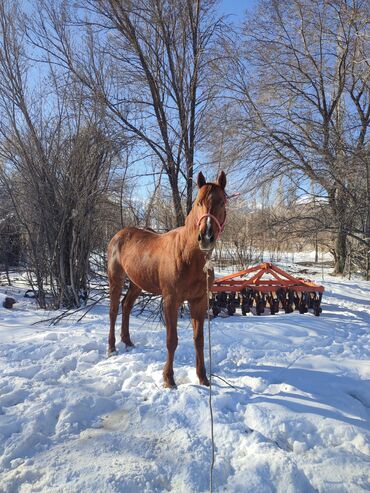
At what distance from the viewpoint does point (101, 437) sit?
2457mm

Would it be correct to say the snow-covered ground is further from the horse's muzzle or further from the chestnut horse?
the horse's muzzle

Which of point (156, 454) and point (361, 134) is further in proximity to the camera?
point (361, 134)

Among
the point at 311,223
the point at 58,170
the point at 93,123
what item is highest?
the point at 93,123

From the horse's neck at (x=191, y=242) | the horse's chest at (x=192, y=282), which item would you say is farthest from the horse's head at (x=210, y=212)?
the horse's chest at (x=192, y=282)

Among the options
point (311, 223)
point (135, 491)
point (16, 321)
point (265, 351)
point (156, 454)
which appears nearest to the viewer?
point (135, 491)

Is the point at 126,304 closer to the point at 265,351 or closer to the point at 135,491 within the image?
the point at 265,351

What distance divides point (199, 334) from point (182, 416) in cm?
82

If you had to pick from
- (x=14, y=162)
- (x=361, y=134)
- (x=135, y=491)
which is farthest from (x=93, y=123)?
(x=361, y=134)

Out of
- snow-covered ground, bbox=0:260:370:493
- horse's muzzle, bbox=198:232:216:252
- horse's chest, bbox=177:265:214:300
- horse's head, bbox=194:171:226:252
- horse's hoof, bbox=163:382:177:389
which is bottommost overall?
snow-covered ground, bbox=0:260:370:493

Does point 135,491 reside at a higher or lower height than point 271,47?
lower

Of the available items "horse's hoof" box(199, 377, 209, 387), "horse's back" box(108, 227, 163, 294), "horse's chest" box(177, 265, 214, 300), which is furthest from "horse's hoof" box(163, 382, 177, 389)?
"horse's back" box(108, 227, 163, 294)

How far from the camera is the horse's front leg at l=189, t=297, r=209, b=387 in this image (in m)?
3.30

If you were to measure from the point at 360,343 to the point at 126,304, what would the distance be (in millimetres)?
3162

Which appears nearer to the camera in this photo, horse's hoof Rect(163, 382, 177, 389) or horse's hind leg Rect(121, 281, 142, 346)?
horse's hoof Rect(163, 382, 177, 389)
